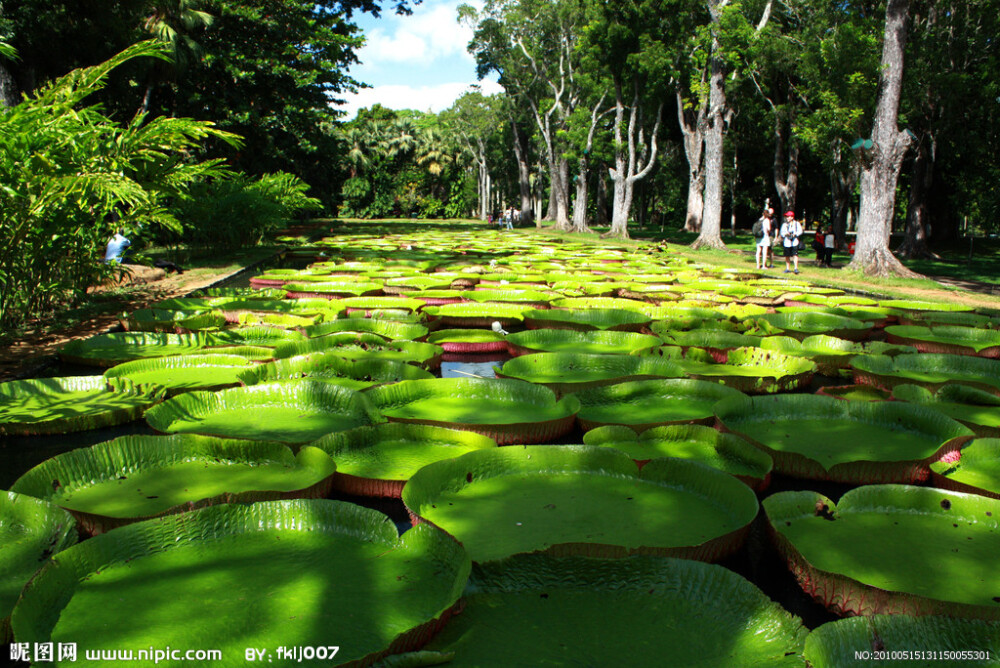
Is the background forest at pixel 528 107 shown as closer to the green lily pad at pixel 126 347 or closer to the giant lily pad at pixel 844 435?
the green lily pad at pixel 126 347

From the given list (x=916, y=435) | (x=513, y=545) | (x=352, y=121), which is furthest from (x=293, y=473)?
(x=352, y=121)

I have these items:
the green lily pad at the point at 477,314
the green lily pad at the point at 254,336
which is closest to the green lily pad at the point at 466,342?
the green lily pad at the point at 477,314

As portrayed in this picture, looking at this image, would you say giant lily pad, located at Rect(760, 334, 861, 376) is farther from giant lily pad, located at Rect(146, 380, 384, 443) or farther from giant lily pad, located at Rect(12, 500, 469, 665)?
giant lily pad, located at Rect(12, 500, 469, 665)

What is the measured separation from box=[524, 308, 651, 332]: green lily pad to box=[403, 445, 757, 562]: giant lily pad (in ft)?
10.8

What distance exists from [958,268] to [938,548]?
615 inches

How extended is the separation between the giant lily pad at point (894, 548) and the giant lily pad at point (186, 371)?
2966 mm

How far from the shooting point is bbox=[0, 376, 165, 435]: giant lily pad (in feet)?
10.6

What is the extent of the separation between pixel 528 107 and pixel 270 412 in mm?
32335

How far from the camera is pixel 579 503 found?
245cm

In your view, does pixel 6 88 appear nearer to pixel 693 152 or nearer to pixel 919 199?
pixel 693 152

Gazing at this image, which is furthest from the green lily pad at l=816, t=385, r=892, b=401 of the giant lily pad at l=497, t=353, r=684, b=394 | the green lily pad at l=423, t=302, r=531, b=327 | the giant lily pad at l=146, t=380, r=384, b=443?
the green lily pad at l=423, t=302, r=531, b=327

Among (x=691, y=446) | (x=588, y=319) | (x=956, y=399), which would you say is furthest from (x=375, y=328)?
(x=956, y=399)

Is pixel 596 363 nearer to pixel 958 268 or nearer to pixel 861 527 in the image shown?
pixel 861 527

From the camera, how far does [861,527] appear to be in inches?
88.1
